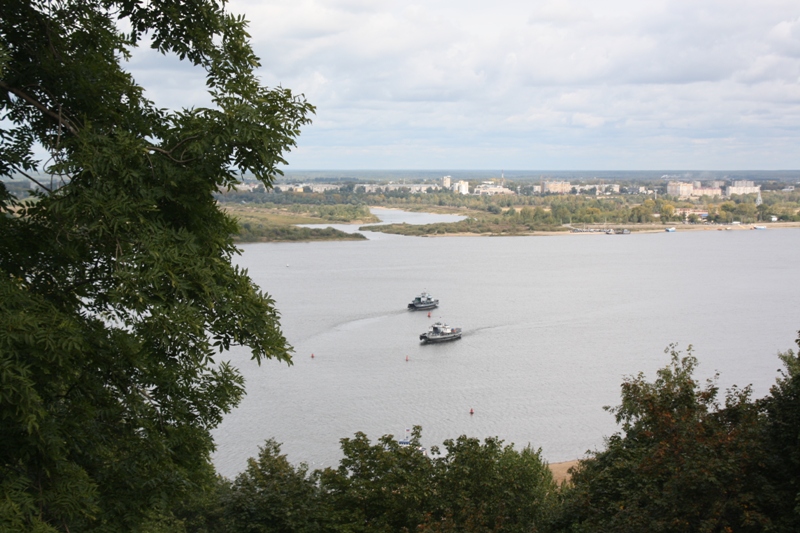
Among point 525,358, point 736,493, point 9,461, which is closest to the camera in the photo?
point 9,461

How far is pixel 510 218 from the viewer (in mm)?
102250

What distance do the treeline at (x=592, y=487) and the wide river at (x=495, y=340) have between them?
28.4ft

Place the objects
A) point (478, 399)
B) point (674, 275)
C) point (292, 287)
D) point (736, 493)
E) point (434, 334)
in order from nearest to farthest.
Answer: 1. point (736, 493)
2. point (478, 399)
3. point (434, 334)
4. point (292, 287)
5. point (674, 275)

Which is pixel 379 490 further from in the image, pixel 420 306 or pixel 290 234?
pixel 290 234

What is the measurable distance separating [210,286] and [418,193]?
5982 inches

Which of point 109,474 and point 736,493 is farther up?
point 109,474

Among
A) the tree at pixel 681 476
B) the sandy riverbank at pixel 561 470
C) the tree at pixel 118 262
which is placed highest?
the tree at pixel 118 262

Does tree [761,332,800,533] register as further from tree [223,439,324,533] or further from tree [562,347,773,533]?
tree [223,439,324,533]

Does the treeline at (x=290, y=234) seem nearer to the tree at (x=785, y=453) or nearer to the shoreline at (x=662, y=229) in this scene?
the shoreline at (x=662, y=229)

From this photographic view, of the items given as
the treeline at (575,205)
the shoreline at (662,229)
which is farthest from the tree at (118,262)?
the shoreline at (662,229)

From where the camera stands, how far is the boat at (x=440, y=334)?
3359 centimetres

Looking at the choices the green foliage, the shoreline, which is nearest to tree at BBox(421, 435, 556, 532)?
the green foliage

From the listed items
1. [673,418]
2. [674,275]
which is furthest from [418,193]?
[673,418]

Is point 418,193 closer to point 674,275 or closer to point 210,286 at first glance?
point 674,275
